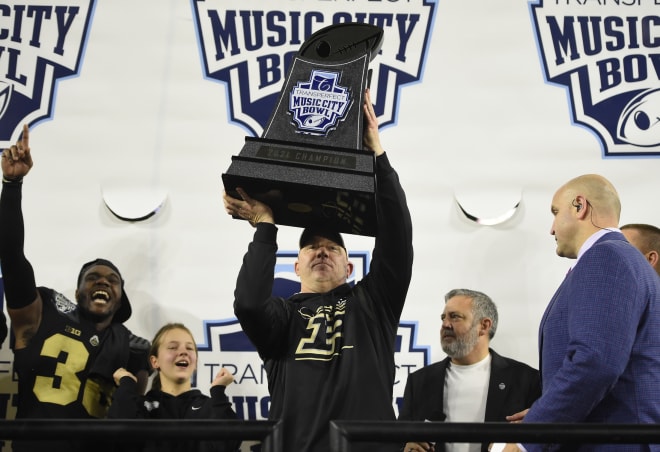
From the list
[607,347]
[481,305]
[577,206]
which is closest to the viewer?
[607,347]

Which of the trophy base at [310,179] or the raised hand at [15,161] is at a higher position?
the raised hand at [15,161]

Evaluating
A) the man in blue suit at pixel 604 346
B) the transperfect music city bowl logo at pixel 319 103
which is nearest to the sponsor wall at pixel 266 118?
the transperfect music city bowl logo at pixel 319 103

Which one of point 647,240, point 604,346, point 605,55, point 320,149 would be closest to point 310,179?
point 320,149

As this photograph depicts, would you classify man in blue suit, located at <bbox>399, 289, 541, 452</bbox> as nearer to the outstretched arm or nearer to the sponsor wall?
the sponsor wall

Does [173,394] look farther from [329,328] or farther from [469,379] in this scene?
[469,379]

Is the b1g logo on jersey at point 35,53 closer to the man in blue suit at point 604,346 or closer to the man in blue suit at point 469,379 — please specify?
the man in blue suit at point 469,379

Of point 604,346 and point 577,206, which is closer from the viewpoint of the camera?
point 604,346

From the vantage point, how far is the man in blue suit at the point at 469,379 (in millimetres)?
2533

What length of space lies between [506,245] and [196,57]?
140 cm

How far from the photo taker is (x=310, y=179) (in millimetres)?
1847

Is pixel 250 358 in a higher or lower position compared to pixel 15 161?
lower

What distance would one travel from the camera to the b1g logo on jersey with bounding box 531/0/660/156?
311 centimetres

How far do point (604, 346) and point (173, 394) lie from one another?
148 centimetres

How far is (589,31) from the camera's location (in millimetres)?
3141
